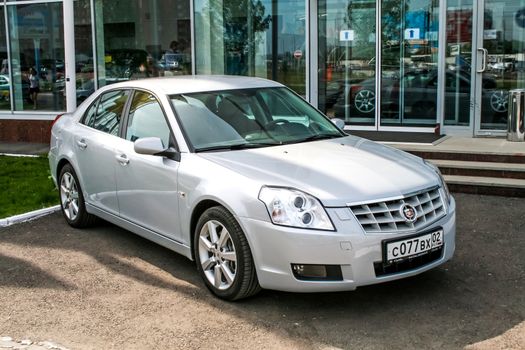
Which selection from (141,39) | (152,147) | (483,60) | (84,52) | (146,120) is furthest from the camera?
(84,52)

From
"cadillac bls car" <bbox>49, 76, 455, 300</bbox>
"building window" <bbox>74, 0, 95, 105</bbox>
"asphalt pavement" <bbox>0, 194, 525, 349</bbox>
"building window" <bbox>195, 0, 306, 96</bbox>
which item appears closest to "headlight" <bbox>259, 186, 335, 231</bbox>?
"cadillac bls car" <bbox>49, 76, 455, 300</bbox>

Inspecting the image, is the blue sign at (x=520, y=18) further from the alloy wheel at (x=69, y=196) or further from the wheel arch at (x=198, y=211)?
the wheel arch at (x=198, y=211)

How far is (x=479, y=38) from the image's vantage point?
10.9 metres

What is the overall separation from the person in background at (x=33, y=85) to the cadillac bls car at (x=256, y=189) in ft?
28.0

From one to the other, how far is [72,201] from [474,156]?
17.3 ft

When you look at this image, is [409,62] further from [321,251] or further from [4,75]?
[4,75]

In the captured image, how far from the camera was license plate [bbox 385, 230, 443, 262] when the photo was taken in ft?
14.4

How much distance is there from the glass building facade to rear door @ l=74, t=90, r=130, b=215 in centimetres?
437

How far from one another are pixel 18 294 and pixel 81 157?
1845 mm

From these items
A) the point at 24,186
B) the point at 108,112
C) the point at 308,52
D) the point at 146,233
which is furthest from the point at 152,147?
the point at 308,52

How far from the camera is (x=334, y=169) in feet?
15.8

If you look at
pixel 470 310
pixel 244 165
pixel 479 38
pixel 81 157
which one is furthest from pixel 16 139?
pixel 470 310

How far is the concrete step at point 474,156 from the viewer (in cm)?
868

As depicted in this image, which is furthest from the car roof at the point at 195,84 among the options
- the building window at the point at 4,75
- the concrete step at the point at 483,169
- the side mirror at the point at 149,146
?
the building window at the point at 4,75
